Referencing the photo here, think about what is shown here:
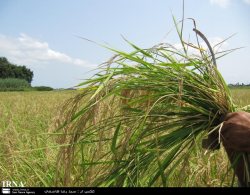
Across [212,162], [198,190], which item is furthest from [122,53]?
[212,162]

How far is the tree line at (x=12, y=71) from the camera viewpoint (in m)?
59.5

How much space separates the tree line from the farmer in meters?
61.3

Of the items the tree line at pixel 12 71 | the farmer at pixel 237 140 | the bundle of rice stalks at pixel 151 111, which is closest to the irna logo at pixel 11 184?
the bundle of rice stalks at pixel 151 111

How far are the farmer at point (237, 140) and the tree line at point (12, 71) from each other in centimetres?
6134

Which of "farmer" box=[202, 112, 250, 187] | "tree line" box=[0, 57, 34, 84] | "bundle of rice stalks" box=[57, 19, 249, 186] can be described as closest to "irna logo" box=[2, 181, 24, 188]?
"bundle of rice stalks" box=[57, 19, 249, 186]

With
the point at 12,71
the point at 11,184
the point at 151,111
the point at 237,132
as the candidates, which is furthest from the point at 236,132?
the point at 12,71

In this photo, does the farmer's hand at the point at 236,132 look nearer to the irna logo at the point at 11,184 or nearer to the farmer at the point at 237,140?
the farmer at the point at 237,140

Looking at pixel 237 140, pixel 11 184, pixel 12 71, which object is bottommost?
pixel 11 184

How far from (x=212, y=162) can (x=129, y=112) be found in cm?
84

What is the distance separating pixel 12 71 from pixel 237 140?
62060 mm

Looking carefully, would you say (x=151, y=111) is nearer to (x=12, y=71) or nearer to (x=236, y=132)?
(x=236, y=132)

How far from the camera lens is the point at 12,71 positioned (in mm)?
60188

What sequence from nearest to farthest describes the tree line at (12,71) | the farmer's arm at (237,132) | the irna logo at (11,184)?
the farmer's arm at (237,132), the irna logo at (11,184), the tree line at (12,71)

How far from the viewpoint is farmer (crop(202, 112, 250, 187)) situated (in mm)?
1330
